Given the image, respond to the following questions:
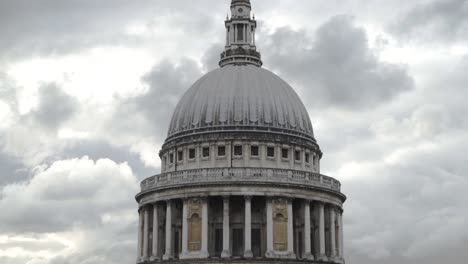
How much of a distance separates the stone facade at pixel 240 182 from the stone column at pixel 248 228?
11 centimetres

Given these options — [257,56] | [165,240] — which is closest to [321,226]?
[165,240]

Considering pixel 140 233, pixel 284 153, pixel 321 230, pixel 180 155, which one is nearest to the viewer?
pixel 321 230

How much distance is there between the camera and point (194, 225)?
8606cm

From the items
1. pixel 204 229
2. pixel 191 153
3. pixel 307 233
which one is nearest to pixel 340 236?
pixel 307 233

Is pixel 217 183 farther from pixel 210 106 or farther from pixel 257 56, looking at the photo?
pixel 257 56

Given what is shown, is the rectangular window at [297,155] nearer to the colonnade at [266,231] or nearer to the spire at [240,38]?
the colonnade at [266,231]

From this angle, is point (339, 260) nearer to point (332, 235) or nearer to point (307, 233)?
point (332, 235)

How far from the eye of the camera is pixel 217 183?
8562 centimetres

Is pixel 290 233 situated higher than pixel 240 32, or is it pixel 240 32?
pixel 240 32

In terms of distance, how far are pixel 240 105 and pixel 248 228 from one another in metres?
15.0

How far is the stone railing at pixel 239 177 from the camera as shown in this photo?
3386 inches

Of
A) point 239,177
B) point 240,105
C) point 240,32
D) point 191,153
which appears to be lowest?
point 239,177

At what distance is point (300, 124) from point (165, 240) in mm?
20153

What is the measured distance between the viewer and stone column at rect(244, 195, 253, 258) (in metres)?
83.3
